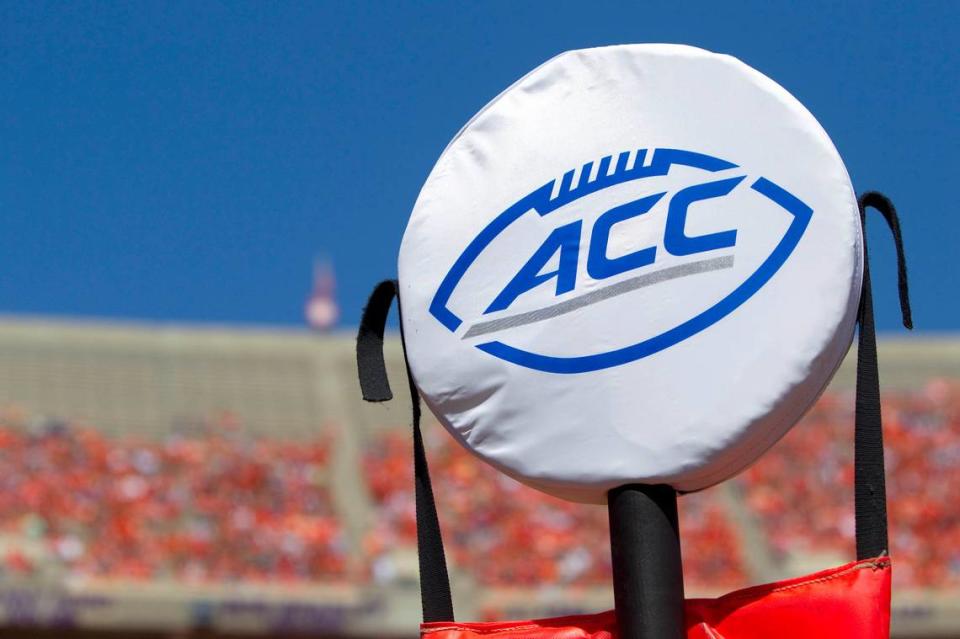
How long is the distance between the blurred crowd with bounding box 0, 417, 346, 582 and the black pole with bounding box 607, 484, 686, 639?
889cm

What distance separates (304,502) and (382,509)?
735mm

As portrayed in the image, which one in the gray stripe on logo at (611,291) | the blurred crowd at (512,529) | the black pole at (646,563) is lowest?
the black pole at (646,563)

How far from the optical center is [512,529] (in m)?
12.3

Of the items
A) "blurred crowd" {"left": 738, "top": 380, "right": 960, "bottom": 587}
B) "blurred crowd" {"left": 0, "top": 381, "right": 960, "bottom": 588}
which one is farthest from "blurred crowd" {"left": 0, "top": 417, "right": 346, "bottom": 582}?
"blurred crowd" {"left": 738, "top": 380, "right": 960, "bottom": 587}

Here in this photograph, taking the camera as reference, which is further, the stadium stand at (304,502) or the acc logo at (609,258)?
the stadium stand at (304,502)

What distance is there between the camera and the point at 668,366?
1257 millimetres

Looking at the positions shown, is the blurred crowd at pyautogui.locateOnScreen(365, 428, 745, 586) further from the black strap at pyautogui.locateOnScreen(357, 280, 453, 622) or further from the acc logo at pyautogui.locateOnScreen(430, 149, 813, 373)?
the acc logo at pyautogui.locateOnScreen(430, 149, 813, 373)

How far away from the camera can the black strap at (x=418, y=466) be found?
1345 mm

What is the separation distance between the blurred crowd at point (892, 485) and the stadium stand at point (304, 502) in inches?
1.0

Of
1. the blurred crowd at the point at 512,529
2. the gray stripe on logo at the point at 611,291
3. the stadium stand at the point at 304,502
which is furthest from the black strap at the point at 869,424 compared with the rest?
the blurred crowd at the point at 512,529

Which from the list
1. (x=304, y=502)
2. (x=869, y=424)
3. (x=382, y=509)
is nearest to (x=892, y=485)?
(x=382, y=509)

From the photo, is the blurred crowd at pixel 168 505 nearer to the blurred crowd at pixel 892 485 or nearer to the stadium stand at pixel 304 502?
the stadium stand at pixel 304 502

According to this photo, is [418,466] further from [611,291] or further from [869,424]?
[869,424]

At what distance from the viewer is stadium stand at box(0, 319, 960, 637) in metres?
9.52
